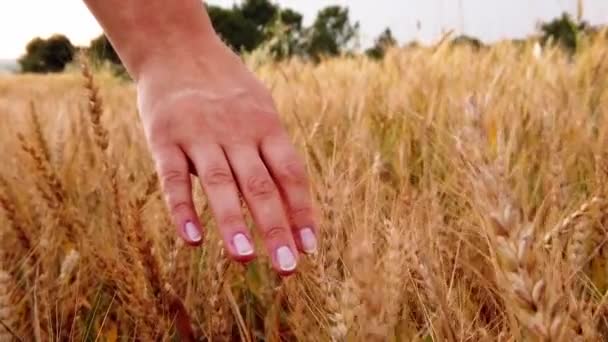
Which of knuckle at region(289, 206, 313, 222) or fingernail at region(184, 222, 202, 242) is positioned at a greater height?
fingernail at region(184, 222, 202, 242)

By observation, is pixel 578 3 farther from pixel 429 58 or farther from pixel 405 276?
pixel 405 276

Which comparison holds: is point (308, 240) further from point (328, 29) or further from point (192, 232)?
point (328, 29)

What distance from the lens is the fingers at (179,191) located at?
0.72 meters

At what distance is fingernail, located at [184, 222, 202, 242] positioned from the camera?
72cm

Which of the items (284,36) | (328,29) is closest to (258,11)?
(328,29)

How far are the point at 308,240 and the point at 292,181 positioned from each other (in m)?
0.06

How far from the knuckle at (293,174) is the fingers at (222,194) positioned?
43mm

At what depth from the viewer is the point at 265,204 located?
0.72 metres

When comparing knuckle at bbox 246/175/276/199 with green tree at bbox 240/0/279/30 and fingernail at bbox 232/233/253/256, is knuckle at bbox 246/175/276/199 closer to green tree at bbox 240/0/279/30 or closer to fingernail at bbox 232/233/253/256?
fingernail at bbox 232/233/253/256

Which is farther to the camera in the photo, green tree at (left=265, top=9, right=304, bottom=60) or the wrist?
green tree at (left=265, top=9, right=304, bottom=60)

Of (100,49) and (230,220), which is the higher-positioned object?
(230,220)

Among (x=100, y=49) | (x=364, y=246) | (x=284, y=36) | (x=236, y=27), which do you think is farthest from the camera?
(x=236, y=27)

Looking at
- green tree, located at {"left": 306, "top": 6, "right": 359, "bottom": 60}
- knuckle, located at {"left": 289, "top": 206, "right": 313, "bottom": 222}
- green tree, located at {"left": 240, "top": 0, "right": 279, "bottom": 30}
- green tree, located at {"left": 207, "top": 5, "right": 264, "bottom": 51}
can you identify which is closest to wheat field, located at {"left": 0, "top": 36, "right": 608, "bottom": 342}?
knuckle, located at {"left": 289, "top": 206, "right": 313, "bottom": 222}

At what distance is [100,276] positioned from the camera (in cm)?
103
